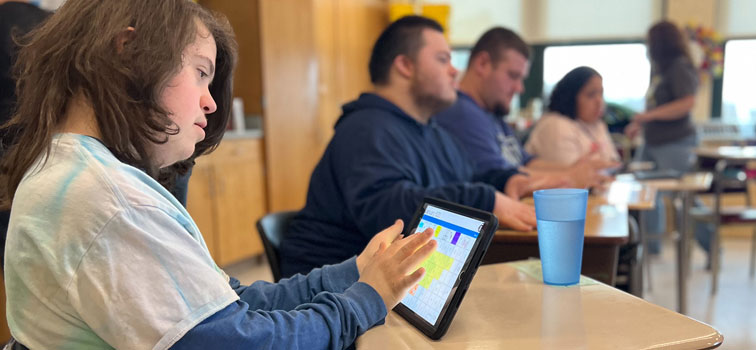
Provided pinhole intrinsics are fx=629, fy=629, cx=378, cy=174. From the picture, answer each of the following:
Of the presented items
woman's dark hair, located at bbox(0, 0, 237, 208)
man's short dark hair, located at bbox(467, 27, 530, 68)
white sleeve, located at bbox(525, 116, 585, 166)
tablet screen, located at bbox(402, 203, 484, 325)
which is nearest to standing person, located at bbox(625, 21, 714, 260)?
white sleeve, located at bbox(525, 116, 585, 166)

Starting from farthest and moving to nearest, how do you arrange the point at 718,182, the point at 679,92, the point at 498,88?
the point at 679,92 → the point at 718,182 → the point at 498,88

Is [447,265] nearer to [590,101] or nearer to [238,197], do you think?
[590,101]

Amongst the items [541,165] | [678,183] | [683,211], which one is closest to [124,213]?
[541,165]

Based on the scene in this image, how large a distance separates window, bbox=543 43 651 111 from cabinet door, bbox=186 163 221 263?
3591 mm

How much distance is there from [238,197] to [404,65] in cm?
231

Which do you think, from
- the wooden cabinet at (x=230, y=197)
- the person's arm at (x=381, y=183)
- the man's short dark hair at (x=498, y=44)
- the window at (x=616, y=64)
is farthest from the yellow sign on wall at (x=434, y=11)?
the person's arm at (x=381, y=183)

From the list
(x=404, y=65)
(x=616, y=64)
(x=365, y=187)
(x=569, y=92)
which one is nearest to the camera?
(x=365, y=187)

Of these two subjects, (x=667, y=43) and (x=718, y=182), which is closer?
(x=718, y=182)

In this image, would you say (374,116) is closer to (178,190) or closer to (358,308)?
(178,190)

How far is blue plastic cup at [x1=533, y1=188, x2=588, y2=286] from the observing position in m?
1.03

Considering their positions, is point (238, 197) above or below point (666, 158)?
below

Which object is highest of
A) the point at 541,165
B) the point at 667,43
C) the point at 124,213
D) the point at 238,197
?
the point at 667,43

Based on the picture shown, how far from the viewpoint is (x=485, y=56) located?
8.37 feet

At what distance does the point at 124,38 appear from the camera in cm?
75
